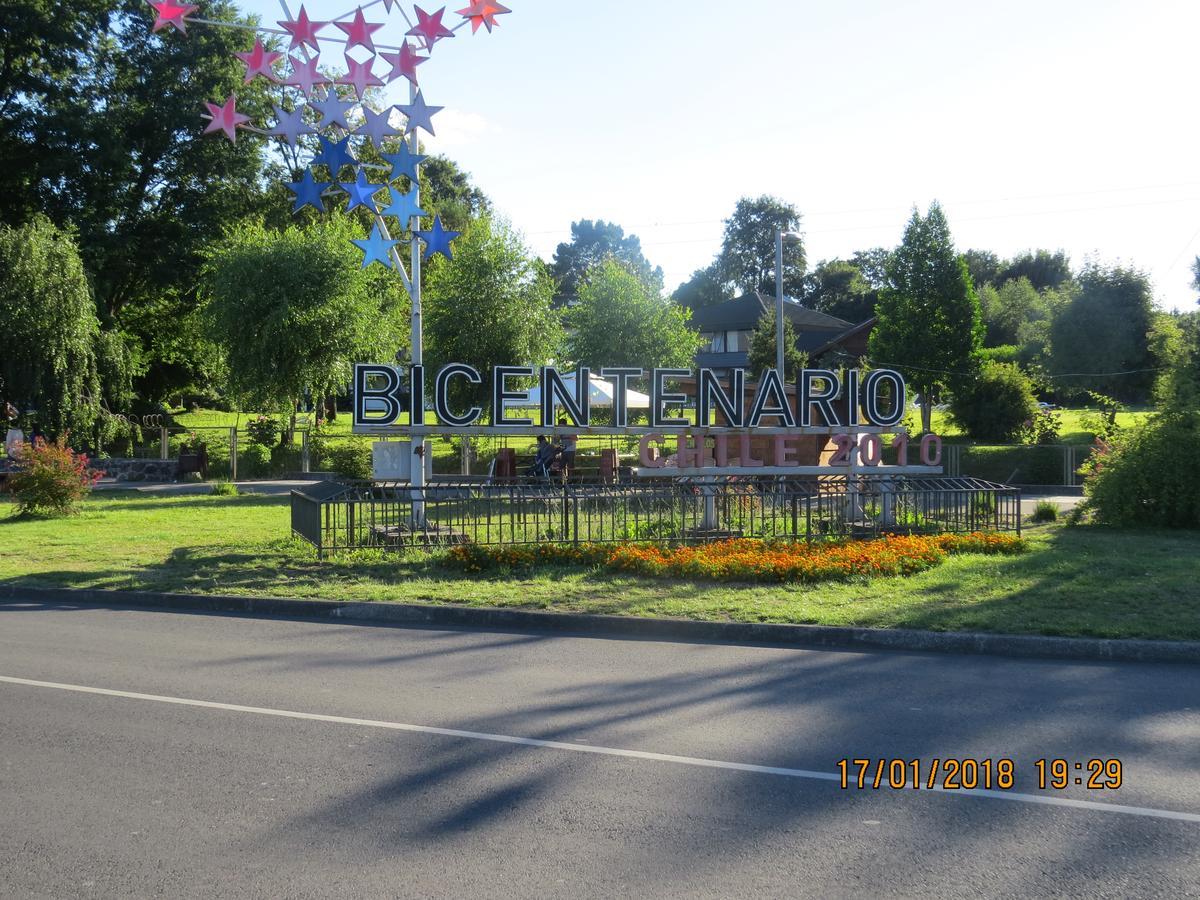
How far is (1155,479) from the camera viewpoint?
17344mm

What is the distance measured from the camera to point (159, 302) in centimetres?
4562

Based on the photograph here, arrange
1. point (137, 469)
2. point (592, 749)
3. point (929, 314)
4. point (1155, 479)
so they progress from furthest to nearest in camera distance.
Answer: point (929, 314), point (137, 469), point (1155, 479), point (592, 749)

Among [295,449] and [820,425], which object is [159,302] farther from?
[820,425]

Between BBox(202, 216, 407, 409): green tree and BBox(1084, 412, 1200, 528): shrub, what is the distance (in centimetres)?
2242

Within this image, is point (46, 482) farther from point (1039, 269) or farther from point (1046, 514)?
point (1039, 269)

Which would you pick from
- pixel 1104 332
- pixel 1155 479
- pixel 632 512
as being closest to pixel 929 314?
pixel 1104 332

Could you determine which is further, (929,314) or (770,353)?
(770,353)

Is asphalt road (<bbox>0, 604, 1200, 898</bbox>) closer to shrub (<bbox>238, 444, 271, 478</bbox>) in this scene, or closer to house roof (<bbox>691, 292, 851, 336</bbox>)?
shrub (<bbox>238, 444, 271, 478</bbox>)

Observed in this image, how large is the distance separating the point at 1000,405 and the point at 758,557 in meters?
28.0

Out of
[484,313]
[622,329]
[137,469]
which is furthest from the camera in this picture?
[622,329]

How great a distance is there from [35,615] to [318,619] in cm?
314

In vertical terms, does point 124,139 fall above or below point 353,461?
above

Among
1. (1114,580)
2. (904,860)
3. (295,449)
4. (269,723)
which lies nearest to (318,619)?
(269,723)

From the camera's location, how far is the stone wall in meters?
31.5
